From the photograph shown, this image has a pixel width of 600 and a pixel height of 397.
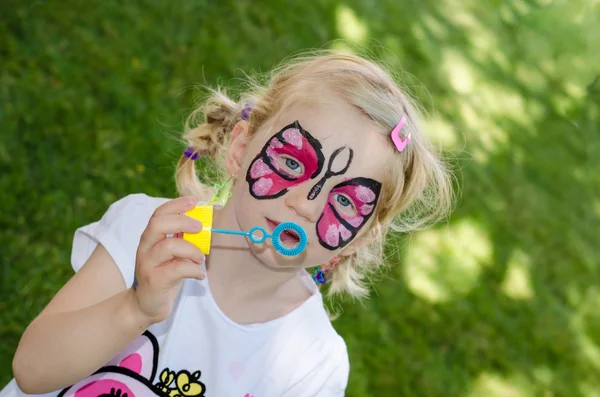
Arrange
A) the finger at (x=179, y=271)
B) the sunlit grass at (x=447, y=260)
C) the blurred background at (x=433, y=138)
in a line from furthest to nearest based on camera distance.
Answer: the sunlit grass at (x=447, y=260), the blurred background at (x=433, y=138), the finger at (x=179, y=271)

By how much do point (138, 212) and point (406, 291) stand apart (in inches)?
67.8

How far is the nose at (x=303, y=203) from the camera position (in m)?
1.81

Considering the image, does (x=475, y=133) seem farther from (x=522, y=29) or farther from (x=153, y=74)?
(x=153, y=74)

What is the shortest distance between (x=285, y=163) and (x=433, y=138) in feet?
7.60

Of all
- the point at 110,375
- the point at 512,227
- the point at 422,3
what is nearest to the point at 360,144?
the point at 110,375

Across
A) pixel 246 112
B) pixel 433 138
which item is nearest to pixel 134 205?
pixel 246 112

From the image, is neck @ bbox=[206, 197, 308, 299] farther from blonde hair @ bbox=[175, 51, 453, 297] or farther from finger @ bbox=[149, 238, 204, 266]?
finger @ bbox=[149, 238, 204, 266]

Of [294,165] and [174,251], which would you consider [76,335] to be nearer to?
[174,251]

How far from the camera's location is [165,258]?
5.19 ft

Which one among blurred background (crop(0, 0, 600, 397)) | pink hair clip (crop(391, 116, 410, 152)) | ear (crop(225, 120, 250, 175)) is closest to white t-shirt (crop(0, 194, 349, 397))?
ear (crop(225, 120, 250, 175))

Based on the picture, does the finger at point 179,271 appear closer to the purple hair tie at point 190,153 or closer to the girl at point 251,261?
the girl at point 251,261

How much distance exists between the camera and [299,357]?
212cm

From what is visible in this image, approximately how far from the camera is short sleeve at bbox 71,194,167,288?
75.9 inches

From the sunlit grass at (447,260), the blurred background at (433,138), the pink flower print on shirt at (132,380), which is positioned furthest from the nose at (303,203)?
the sunlit grass at (447,260)
